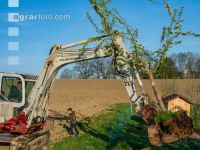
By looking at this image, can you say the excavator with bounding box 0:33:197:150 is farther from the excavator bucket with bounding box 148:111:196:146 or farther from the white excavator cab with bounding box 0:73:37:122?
the excavator bucket with bounding box 148:111:196:146

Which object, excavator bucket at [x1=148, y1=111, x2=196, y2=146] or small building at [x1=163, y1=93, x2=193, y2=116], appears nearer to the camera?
excavator bucket at [x1=148, y1=111, x2=196, y2=146]

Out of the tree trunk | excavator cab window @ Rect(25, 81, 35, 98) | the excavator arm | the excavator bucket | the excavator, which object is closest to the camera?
the excavator bucket

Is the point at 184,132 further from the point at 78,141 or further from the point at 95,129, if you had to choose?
the point at 95,129

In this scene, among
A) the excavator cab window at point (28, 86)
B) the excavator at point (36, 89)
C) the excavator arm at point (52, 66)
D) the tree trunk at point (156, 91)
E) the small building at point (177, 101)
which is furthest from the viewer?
the small building at point (177, 101)

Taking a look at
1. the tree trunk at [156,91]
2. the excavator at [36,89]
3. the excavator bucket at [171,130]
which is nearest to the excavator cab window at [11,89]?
the excavator at [36,89]

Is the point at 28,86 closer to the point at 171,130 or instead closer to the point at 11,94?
the point at 11,94

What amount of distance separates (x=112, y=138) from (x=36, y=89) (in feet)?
10.9

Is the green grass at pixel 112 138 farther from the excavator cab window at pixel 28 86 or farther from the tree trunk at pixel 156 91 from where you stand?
the tree trunk at pixel 156 91

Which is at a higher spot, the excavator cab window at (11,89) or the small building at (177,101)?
the excavator cab window at (11,89)

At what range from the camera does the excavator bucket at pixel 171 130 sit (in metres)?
9.36

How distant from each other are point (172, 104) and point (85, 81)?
50.4 meters

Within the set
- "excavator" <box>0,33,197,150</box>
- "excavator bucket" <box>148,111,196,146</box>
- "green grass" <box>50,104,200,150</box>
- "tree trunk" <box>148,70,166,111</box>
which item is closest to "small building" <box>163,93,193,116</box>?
"green grass" <box>50,104,200,150</box>

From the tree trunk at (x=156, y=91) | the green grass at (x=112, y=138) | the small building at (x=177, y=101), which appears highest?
the tree trunk at (x=156, y=91)

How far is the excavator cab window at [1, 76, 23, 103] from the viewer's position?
1350 cm
